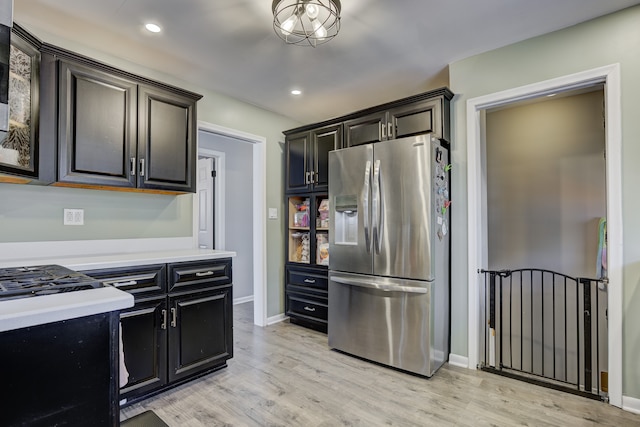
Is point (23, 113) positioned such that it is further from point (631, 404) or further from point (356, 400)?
point (631, 404)

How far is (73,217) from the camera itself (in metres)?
2.38

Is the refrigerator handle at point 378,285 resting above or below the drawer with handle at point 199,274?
below

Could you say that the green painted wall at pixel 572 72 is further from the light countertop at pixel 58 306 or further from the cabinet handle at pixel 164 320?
the light countertop at pixel 58 306

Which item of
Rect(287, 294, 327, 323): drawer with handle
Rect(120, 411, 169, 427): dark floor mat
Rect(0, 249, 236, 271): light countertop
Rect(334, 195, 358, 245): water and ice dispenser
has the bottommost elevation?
Rect(120, 411, 169, 427): dark floor mat

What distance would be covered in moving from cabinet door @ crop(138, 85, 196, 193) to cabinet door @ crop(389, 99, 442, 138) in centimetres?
176

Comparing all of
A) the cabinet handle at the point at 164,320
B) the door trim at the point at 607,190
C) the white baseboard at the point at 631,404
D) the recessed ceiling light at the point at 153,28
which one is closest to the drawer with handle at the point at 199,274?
the cabinet handle at the point at 164,320

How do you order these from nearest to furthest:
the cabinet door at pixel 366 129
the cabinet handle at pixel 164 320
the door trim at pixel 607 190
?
the door trim at pixel 607 190 → the cabinet handle at pixel 164 320 → the cabinet door at pixel 366 129

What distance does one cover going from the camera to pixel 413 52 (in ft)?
8.66

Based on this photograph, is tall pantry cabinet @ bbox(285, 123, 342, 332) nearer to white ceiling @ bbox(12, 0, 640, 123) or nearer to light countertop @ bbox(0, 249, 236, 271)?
white ceiling @ bbox(12, 0, 640, 123)

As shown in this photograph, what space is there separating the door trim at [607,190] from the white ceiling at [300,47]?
39 cm

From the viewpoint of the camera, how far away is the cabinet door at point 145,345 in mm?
2068

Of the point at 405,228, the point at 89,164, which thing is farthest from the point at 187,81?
the point at 405,228

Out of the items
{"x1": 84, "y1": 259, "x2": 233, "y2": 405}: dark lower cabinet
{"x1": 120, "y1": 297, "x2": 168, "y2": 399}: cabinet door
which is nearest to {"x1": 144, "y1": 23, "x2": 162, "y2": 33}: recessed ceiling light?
{"x1": 84, "y1": 259, "x2": 233, "y2": 405}: dark lower cabinet

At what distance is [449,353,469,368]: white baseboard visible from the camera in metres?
2.71
